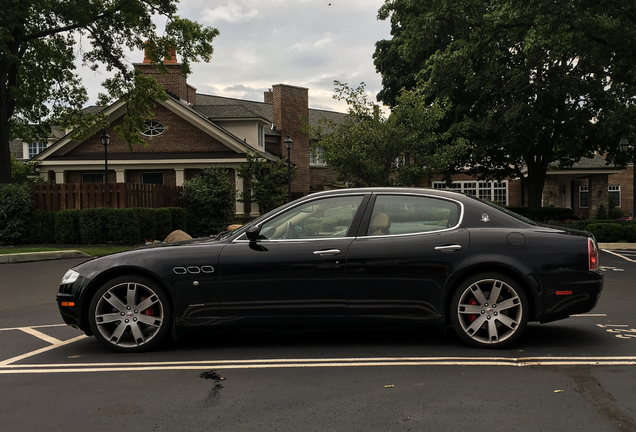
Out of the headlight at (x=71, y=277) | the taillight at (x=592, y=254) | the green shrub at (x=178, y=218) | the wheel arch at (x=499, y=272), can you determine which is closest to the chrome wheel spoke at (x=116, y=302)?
the headlight at (x=71, y=277)

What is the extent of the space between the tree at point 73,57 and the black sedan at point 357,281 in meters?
18.6

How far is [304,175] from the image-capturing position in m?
41.8

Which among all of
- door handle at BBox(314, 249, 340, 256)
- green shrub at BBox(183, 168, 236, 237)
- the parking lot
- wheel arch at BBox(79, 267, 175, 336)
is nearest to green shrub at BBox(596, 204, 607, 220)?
green shrub at BBox(183, 168, 236, 237)

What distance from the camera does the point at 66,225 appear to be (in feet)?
63.3

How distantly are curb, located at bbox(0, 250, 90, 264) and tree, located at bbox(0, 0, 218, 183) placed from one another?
720 centimetres

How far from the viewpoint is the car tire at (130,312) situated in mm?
5602

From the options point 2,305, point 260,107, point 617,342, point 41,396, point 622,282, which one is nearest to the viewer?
point 41,396

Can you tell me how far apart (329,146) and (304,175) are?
17.9m

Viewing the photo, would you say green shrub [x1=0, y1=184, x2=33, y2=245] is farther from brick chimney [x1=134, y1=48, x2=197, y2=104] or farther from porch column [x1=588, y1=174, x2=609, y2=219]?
porch column [x1=588, y1=174, x2=609, y2=219]

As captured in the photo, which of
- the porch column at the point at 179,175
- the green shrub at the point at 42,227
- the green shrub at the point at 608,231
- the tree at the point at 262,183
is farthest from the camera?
the porch column at the point at 179,175

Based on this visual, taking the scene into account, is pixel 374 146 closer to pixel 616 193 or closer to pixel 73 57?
pixel 73 57

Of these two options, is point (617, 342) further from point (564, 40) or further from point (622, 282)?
point (564, 40)

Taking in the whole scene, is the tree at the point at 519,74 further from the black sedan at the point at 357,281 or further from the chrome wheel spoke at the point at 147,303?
the chrome wheel spoke at the point at 147,303

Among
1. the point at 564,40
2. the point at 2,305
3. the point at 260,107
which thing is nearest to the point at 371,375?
the point at 2,305
